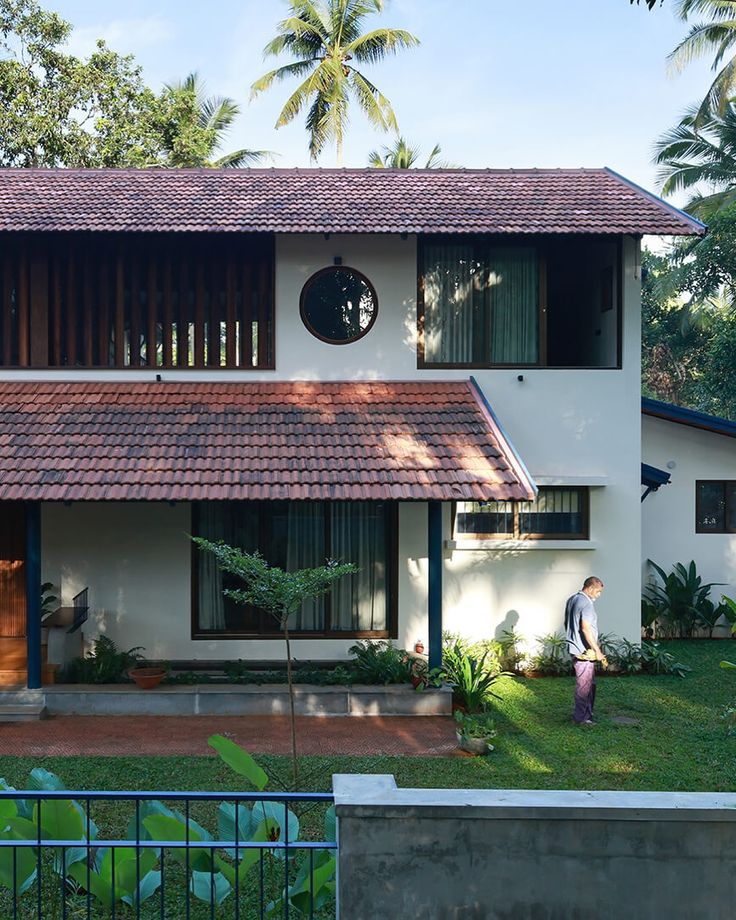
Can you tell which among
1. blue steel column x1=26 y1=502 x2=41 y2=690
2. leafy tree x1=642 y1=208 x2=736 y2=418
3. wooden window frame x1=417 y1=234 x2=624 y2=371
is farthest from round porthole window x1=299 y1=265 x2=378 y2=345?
leafy tree x1=642 y1=208 x2=736 y2=418

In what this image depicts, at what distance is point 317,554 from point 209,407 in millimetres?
2543

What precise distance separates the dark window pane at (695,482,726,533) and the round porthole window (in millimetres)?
6840

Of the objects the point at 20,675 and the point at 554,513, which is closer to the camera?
the point at 20,675

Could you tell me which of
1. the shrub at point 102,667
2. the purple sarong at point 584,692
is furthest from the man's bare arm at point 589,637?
the shrub at point 102,667

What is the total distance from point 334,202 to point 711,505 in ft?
27.3

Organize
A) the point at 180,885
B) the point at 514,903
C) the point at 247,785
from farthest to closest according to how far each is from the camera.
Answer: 1. the point at 247,785
2. the point at 180,885
3. the point at 514,903

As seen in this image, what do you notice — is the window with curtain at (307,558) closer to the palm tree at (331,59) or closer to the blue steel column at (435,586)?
the blue steel column at (435,586)

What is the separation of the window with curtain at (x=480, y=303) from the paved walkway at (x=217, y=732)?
535 centimetres

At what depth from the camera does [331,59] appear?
30.7 meters

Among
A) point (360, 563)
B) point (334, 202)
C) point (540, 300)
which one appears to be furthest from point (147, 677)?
point (540, 300)

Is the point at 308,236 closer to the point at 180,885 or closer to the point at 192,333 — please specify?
the point at 192,333

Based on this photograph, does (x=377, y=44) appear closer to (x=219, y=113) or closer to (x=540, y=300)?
(x=219, y=113)

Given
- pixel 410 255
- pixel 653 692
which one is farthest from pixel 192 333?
pixel 653 692

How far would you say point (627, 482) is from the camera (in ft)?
41.4
